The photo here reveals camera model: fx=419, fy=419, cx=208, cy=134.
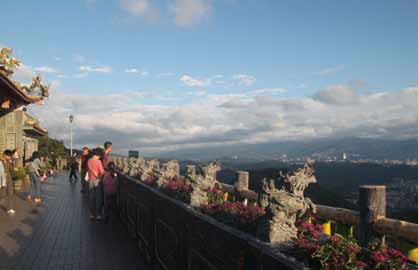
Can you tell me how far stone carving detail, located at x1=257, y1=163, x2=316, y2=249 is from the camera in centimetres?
367

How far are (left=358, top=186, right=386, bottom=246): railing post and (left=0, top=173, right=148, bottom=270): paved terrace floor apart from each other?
400 cm

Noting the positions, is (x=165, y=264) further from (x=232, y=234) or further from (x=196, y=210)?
(x=232, y=234)

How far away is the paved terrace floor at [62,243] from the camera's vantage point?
7570 mm

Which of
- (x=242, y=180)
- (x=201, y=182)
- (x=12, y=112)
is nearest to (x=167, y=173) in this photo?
(x=242, y=180)

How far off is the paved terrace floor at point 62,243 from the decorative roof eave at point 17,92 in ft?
17.2

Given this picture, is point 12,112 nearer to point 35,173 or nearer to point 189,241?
point 35,173

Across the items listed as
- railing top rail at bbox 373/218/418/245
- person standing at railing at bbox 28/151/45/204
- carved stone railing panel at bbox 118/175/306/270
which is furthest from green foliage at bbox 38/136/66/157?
railing top rail at bbox 373/218/418/245

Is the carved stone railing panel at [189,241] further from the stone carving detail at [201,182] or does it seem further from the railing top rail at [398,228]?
the railing top rail at [398,228]

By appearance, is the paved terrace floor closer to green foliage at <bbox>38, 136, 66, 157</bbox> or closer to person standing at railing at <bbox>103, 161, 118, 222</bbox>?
person standing at railing at <bbox>103, 161, 118, 222</bbox>

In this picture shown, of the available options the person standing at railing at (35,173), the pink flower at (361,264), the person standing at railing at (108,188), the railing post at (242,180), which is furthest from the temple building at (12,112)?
the pink flower at (361,264)

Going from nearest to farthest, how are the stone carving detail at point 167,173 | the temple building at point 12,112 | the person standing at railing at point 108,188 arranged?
the stone carving detail at point 167,173 < the person standing at railing at point 108,188 < the temple building at point 12,112

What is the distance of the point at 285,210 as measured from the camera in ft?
12.4

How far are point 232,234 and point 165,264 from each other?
3050 mm

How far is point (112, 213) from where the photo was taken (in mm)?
13312
